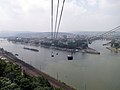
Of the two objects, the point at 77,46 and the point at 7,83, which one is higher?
the point at 7,83

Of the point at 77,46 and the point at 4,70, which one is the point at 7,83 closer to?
the point at 4,70

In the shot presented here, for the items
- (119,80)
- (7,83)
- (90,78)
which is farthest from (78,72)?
(7,83)

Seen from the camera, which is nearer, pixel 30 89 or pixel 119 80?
pixel 30 89

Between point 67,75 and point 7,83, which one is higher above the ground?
Answer: point 7,83

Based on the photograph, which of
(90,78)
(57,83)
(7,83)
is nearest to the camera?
(7,83)

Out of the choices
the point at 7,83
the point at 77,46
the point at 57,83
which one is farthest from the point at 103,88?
the point at 77,46

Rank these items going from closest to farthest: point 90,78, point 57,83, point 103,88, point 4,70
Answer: point 4,70 → point 103,88 → point 57,83 → point 90,78

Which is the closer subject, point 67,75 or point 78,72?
point 67,75

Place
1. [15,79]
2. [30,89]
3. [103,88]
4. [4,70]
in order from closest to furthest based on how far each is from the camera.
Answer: [30,89]
[15,79]
[4,70]
[103,88]

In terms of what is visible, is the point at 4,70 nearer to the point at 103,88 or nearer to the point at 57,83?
the point at 57,83
